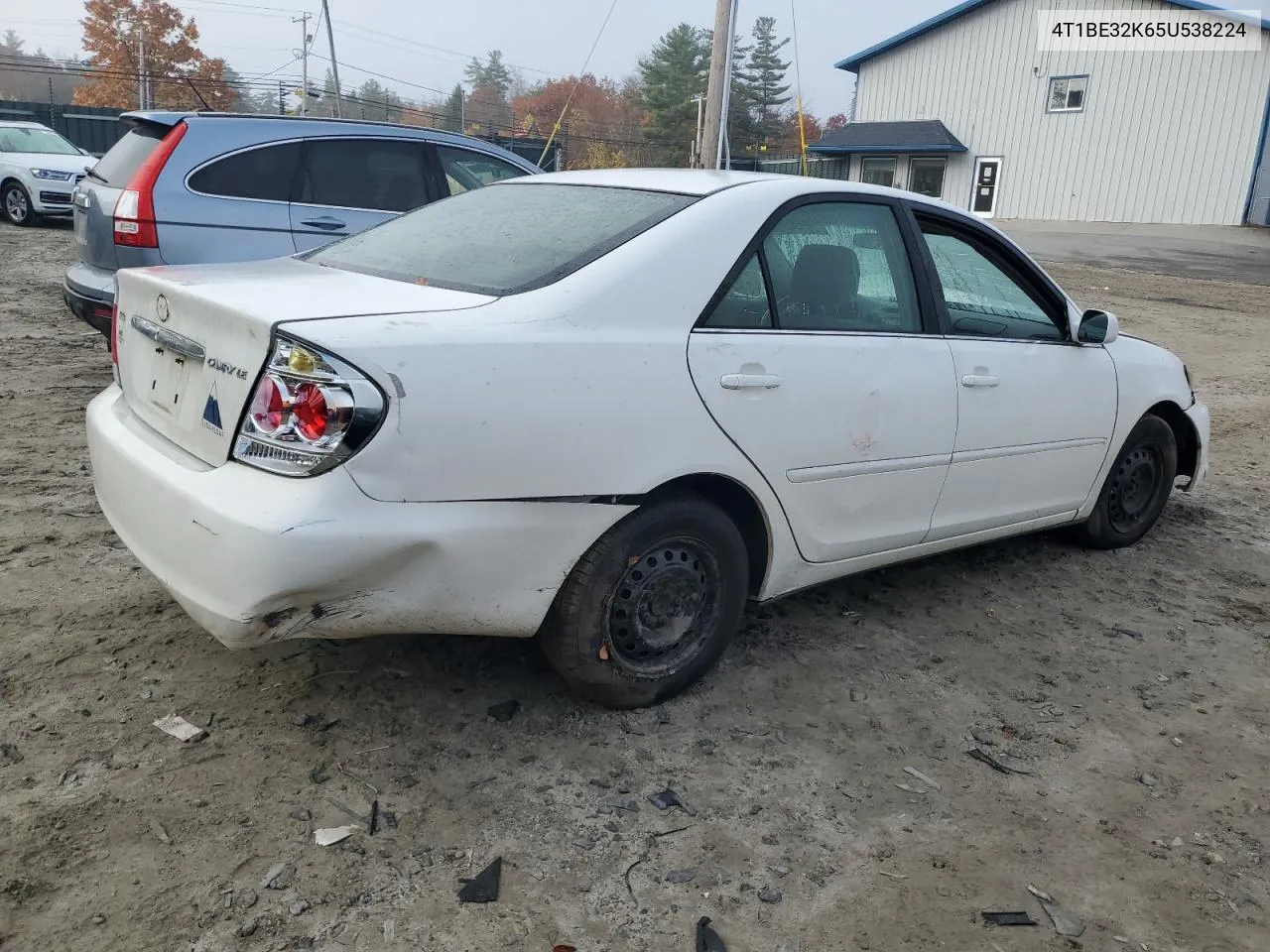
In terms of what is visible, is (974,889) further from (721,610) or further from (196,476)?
(196,476)

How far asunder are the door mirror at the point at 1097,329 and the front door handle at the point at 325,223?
4.55 meters

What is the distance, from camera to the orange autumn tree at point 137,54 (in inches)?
2114

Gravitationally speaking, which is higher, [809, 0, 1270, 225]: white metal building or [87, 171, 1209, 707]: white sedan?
[809, 0, 1270, 225]: white metal building

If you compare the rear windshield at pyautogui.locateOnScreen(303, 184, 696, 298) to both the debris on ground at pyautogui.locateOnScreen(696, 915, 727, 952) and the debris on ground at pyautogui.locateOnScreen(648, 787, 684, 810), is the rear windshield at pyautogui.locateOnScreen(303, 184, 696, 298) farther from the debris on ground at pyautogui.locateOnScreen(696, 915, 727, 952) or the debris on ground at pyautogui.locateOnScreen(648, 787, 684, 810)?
the debris on ground at pyautogui.locateOnScreen(696, 915, 727, 952)

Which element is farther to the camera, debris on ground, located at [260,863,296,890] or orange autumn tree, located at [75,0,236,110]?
orange autumn tree, located at [75,0,236,110]

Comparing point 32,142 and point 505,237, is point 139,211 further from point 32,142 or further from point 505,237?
point 32,142

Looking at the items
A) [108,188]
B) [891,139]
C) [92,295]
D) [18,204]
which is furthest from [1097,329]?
[891,139]

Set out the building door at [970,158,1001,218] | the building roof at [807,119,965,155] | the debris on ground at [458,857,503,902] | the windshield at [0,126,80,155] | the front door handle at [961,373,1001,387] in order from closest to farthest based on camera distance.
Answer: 1. the debris on ground at [458,857,503,902]
2. the front door handle at [961,373,1001,387]
3. the windshield at [0,126,80,155]
4. the building roof at [807,119,965,155]
5. the building door at [970,158,1001,218]

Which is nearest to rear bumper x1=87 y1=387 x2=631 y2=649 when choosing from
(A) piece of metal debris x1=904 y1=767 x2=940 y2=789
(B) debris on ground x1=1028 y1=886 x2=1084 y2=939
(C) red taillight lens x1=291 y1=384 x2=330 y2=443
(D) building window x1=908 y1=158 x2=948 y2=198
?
(C) red taillight lens x1=291 y1=384 x2=330 y2=443

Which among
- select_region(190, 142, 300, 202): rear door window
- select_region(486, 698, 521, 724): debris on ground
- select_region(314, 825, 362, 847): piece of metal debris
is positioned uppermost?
select_region(190, 142, 300, 202): rear door window

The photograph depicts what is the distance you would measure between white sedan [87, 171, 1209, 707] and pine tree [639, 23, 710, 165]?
68.8 m

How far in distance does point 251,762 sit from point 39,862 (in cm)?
55

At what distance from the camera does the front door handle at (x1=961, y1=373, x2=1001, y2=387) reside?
12.2 feet

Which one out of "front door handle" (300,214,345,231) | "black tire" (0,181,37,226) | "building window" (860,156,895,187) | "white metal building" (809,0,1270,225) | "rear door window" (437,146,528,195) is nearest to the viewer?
"front door handle" (300,214,345,231)
